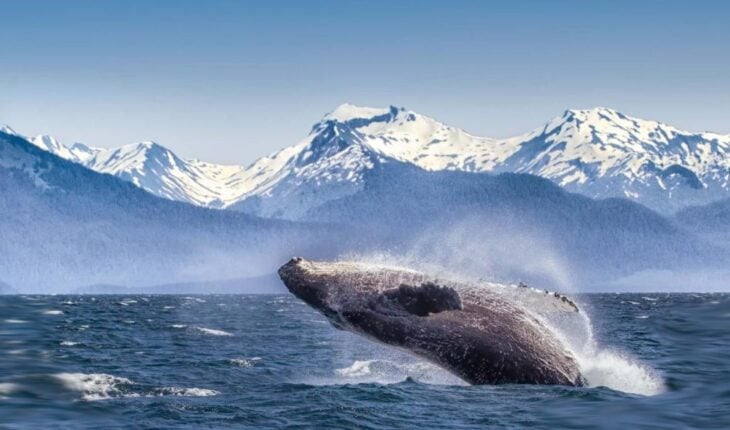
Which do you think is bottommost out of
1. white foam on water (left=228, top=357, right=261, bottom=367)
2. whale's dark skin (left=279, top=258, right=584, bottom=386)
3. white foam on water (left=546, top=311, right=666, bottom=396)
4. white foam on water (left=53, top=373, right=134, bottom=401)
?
white foam on water (left=53, top=373, right=134, bottom=401)

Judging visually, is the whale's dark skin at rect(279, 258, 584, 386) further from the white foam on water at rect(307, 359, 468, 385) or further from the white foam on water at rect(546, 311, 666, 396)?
the white foam on water at rect(307, 359, 468, 385)

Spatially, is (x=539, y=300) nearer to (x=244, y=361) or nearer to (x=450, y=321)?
(x=450, y=321)

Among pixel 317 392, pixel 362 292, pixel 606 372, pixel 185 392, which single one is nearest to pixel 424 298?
pixel 362 292

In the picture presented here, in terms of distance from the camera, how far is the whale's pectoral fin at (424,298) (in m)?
15.7

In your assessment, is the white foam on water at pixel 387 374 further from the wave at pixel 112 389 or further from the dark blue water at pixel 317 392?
the wave at pixel 112 389

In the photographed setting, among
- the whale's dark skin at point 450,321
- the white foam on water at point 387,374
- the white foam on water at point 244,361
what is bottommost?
the white foam on water at point 244,361

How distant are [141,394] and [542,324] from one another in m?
8.18

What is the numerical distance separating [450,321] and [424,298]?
75cm

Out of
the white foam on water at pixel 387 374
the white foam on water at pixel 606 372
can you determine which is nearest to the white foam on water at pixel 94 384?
the white foam on water at pixel 387 374

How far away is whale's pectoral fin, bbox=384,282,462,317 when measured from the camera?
1567cm

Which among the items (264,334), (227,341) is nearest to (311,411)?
(227,341)

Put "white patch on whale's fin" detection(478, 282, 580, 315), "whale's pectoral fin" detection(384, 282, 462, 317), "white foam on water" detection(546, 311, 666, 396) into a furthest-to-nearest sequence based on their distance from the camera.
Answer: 1. "white foam on water" detection(546, 311, 666, 396)
2. "white patch on whale's fin" detection(478, 282, 580, 315)
3. "whale's pectoral fin" detection(384, 282, 462, 317)

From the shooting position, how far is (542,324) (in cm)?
1642

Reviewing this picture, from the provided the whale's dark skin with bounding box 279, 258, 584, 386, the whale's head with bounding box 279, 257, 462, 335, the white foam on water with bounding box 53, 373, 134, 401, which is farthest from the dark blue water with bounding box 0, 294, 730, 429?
the whale's head with bounding box 279, 257, 462, 335
